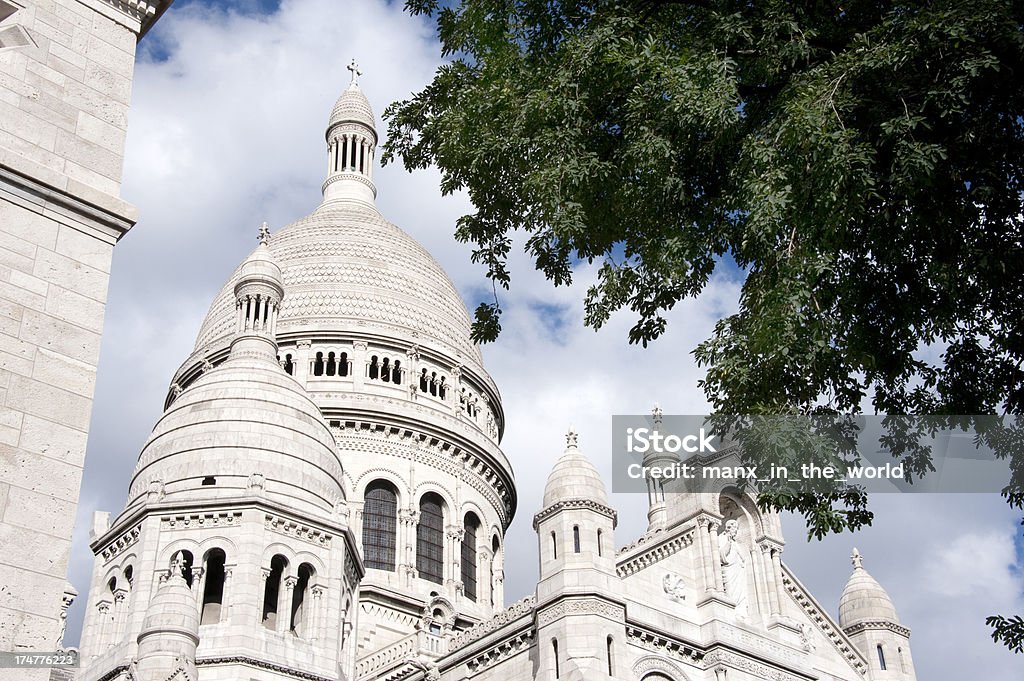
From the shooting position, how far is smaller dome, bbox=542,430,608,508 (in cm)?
3195

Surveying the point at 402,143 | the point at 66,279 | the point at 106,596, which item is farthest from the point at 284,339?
the point at 66,279

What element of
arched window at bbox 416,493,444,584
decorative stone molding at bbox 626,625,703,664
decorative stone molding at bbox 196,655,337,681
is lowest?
decorative stone molding at bbox 196,655,337,681

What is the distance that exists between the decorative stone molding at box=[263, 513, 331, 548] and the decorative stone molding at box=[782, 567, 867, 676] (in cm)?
1391

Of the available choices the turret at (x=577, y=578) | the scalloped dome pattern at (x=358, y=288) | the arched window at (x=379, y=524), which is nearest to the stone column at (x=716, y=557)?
the turret at (x=577, y=578)

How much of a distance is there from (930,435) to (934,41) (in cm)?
436

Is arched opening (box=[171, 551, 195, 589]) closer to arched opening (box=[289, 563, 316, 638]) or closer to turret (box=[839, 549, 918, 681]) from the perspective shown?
arched opening (box=[289, 563, 316, 638])

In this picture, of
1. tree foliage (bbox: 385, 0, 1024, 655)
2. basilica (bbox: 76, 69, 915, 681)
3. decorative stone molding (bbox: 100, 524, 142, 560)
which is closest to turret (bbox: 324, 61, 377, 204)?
basilica (bbox: 76, 69, 915, 681)

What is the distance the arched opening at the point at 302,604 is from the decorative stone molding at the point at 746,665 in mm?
10727

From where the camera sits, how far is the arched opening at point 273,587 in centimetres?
3338

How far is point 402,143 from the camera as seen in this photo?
16.8m

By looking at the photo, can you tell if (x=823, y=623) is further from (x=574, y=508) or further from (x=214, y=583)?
(x=214, y=583)

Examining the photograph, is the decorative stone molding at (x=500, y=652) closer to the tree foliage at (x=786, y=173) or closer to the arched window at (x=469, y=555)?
the arched window at (x=469, y=555)

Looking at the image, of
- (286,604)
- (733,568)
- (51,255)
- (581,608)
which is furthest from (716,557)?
(51,255)

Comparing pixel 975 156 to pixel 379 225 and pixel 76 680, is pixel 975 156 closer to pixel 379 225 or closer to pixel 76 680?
pixel 76 680
